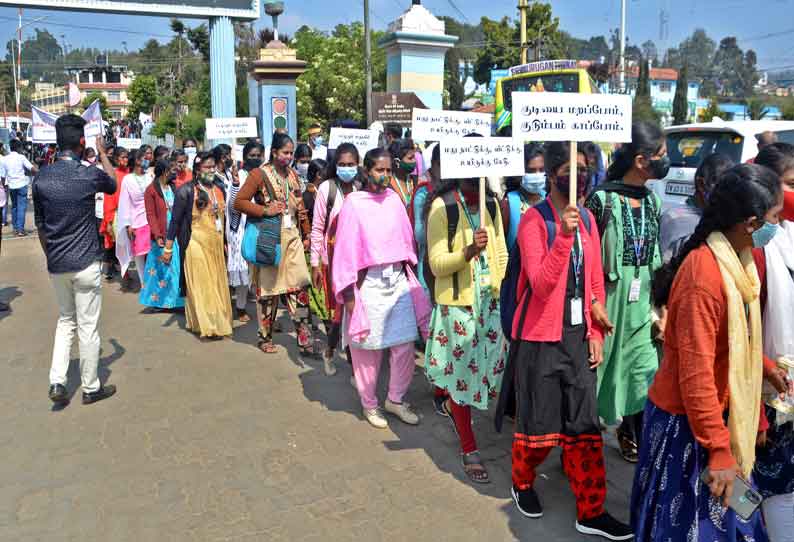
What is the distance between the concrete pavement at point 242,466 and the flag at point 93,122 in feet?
7.05

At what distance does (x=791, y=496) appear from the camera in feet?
9.00

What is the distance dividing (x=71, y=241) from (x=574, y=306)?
345 centimetres

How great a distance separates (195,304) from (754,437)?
5381 mm

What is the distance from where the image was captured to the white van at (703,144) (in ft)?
30.2

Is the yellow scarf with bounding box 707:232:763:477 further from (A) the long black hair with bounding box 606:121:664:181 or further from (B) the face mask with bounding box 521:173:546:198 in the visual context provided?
(B) the face mask with bounding box 521:173:546:198

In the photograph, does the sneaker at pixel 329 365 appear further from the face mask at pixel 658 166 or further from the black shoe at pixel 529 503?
the face mask at pixel 658 166

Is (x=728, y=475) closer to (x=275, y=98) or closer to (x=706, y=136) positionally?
(x=706, y=136)

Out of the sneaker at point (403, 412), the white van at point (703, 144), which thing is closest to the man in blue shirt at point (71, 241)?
the sneaker at point (403, 412)

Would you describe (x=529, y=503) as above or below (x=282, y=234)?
below

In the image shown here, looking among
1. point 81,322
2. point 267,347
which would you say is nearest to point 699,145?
point 267,347

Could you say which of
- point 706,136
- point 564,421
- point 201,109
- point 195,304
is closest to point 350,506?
point 564,421

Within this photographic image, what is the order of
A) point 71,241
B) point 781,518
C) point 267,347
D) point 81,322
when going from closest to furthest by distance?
point 781,518, point 71,241, point 81,322, point 267,347

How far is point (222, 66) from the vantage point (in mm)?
15641

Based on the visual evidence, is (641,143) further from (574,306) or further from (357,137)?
Result: (357,137)
